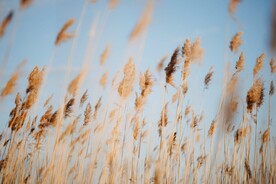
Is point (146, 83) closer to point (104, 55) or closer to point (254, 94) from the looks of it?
point (104, 55)

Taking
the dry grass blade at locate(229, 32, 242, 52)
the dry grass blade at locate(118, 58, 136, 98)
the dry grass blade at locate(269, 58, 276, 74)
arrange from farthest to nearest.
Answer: the dry grass blade at locate(269, 58, 276, 74) < the dry grass blade at locate(229, 32, 242, 52) < the dry grass blade at locate(118, 58, 136, 98)

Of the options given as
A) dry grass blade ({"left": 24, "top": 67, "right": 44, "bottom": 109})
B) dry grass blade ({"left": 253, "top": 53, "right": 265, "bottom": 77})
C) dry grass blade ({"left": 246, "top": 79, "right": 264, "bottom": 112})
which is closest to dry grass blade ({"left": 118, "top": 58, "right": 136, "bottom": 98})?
dry grass blade ({"left": 24, "top": 67, "right": 44, "bottom": 109})

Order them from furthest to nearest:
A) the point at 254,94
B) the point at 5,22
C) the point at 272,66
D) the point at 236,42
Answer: the point at 272,66 < the point at 236,42 < the point at 254,94 < the point at 5,22

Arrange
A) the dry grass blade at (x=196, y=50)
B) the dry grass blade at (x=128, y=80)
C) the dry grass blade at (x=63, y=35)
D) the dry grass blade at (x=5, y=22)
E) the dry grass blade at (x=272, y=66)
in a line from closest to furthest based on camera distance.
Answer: the dry grass blade at (x=5, y=22)
the dry grass blade at (x=63, y=35)
the dry grass blade at (x=128, y=80)
the dry grass blade at (x=196, y=50)
the dry grass blade at (x=272, y=66)

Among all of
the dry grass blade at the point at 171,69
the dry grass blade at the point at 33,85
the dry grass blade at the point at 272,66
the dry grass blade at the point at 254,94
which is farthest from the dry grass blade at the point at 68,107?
the dry grass blade at the point at 272,66

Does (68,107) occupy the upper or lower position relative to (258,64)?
lower

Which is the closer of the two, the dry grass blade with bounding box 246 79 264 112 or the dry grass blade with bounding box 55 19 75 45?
the dry grass blade with bounding box 55 19 75 45

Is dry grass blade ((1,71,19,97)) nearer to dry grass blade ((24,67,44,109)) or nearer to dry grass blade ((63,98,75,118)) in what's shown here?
dry grass blade ((24,67,44,109))

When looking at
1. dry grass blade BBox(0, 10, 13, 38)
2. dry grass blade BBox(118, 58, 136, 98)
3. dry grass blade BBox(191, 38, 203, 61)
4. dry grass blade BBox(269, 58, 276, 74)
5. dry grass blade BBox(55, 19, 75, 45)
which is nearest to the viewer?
dry grass blade BBox(0, 10, 13, 38)

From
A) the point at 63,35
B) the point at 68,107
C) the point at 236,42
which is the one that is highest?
the point at 236,42

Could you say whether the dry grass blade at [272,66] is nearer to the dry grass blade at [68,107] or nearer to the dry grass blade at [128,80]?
the dry grass blade at [128,80]

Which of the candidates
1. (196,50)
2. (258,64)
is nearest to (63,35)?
(196,50)

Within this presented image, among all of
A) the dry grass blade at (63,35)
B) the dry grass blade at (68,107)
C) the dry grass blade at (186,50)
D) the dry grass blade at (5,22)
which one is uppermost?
the dry grass blade at (186,50)

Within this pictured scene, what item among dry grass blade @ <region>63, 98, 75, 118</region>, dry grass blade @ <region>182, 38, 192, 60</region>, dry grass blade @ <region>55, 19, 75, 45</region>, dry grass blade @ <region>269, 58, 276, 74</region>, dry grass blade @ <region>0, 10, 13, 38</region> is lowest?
dry grass blade @ <region>63, 98, 75, 118</region>
